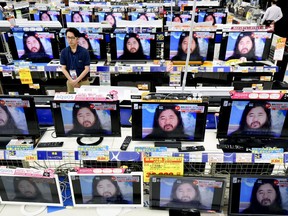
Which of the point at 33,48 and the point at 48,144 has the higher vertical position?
the point at 33,48

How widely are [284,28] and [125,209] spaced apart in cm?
1004

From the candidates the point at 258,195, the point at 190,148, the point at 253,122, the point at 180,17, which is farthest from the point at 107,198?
the point at 180,17

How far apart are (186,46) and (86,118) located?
9.39 ft

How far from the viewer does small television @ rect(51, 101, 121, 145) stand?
7.02ft

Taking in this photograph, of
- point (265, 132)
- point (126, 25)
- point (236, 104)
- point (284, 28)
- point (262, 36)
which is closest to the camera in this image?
point (236, 104)

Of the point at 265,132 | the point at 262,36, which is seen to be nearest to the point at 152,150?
the point at 265,132

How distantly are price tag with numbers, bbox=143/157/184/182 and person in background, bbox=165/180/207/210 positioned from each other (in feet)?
0.29

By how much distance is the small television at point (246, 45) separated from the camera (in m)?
4.42

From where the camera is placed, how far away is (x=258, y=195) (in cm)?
208

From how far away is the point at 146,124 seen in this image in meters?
2.20

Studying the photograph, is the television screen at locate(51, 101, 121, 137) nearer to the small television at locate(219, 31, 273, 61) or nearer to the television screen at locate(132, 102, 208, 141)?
the television screen at locate(132, 102, 208, 141)

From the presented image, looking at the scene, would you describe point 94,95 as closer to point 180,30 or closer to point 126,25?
point 180,30

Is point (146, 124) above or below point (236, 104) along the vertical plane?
below

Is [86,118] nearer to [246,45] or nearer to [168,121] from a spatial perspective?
[168,121]
